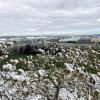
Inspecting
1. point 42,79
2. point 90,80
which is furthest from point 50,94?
point 90,80

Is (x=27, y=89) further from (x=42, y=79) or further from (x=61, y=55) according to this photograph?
(x=61, y=55)

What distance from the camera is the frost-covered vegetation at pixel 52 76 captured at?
223 inches

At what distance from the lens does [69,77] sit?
20.1 feet

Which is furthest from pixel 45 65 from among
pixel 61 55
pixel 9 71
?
pixel 9 71

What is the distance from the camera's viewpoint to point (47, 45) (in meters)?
7.42

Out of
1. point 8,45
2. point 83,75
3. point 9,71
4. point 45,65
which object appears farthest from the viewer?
point 8,45

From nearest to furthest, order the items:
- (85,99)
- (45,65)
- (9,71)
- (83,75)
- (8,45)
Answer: (9,71) → (83,75) → (85,99) → (45,65) → (8,45)

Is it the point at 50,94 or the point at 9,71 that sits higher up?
the point at 9,71

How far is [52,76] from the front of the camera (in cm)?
602

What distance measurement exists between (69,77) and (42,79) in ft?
1.71

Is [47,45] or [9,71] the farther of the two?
[47,45]

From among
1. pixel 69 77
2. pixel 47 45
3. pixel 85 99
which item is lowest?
pixel 85 99

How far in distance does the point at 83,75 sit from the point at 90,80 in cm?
18

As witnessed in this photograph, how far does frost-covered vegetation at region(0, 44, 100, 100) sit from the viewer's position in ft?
18.6
